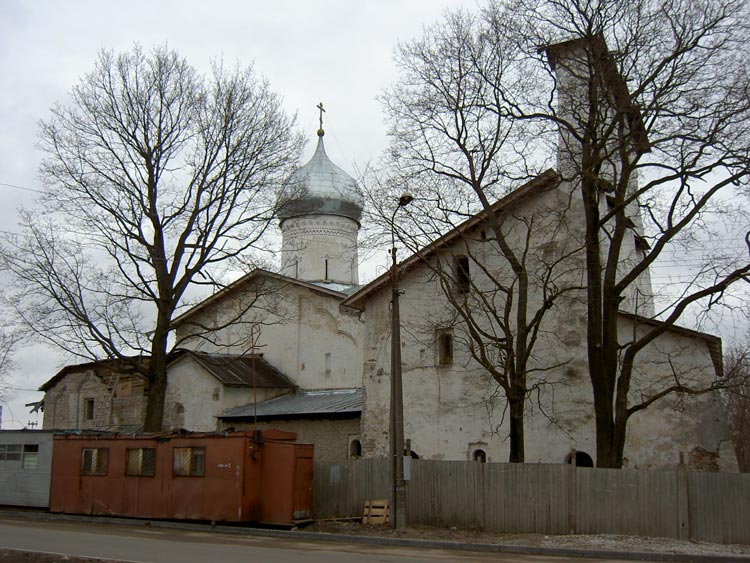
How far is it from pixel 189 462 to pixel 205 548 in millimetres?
5826

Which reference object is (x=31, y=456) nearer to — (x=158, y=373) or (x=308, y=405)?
(x=158, y=373)

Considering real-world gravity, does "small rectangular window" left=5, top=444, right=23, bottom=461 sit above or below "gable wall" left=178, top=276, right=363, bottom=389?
below

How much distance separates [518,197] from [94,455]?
562 inches

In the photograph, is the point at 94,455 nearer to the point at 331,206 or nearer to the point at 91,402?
the point at 91,402

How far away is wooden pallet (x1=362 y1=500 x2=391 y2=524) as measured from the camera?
66.5 feet

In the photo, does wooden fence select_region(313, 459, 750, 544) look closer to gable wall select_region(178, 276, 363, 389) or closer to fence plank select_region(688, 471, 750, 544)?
fence plank select_region(688, 471, 750, 544)

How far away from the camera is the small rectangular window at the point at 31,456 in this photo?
24859mm

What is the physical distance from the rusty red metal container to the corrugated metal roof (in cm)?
748

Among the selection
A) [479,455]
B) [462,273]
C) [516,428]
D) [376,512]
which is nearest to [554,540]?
[516,428]

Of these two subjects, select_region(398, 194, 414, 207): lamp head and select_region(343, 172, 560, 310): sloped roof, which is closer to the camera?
select_region(398, 194, 414, 207): lamp head

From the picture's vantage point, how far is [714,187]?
63.2 feet

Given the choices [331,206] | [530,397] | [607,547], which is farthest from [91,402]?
[607,547]

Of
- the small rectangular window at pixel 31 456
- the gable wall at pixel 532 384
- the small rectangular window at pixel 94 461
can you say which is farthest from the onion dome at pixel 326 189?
the small rectangular window at pixel 94 461

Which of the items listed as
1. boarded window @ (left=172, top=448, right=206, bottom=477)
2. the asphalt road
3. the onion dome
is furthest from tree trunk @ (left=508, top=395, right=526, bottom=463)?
the onion dome
